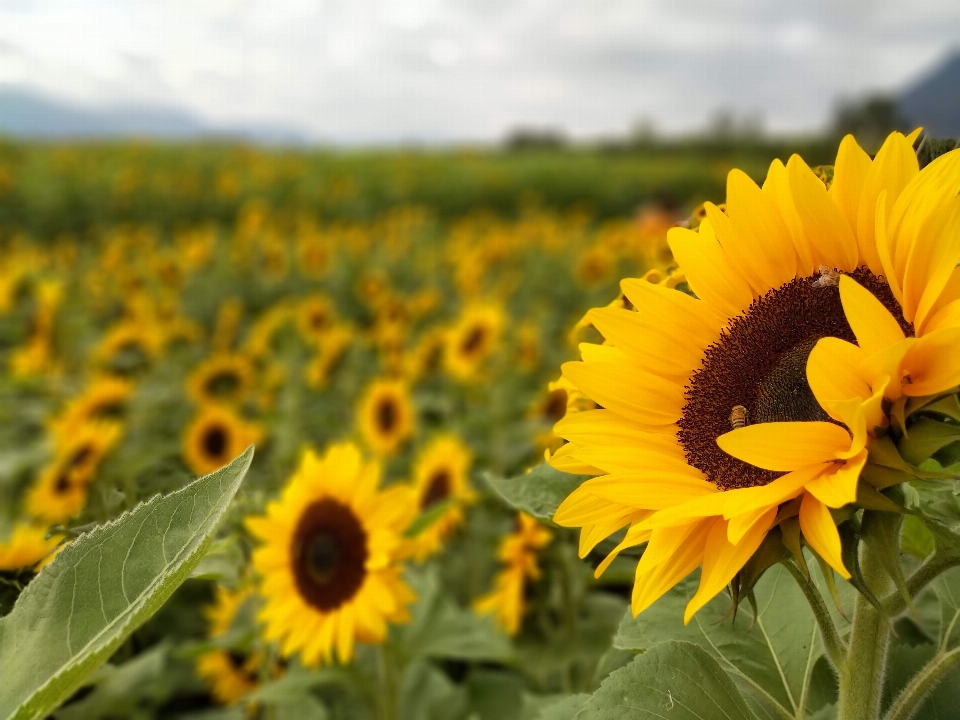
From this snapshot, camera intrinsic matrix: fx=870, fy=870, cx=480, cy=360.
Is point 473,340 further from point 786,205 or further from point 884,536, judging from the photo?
point 884,536

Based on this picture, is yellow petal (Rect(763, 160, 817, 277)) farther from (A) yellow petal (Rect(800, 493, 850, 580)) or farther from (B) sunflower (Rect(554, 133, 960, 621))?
(A) yellow petal (Rect(800, 493, 850, 580))

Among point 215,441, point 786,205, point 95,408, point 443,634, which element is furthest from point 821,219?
point 95,408

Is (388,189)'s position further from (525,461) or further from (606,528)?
(606,528)

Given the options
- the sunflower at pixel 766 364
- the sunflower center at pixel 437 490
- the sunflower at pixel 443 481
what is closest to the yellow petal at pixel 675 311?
the sunflower at pixel 766 364

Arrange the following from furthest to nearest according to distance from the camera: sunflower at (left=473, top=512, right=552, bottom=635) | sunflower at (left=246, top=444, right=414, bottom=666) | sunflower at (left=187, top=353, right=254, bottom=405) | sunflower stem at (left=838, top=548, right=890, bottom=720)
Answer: sunflower at (left=187, top=353, right=254, bottom=405), sunflower at (left=473, top=512, right=552, bottom=635), sunflower at (left=246, top=444, right=414, bottom=666), sunflower stem at (left=838, top=548, right=890, bottom=720)

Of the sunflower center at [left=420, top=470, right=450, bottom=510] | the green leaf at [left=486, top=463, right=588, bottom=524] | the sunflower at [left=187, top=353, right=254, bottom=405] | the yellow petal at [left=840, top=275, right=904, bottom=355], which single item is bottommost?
the sunflower center at [left=420, top=470, right=450, bottom=510]

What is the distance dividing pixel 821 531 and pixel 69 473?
2528 millimetres

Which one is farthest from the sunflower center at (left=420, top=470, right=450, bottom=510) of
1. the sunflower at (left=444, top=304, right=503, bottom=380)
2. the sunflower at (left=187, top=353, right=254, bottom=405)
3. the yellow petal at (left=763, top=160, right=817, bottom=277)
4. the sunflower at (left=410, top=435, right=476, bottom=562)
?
the yellow petal at (left=763, top=160, right=817, bottom=277)

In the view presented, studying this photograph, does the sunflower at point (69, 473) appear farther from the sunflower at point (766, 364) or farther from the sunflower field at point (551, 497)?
the sunflower at point (766, 364)

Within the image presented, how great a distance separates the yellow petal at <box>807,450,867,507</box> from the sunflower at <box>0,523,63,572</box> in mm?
920

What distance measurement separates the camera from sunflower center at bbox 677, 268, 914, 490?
2.57 ft

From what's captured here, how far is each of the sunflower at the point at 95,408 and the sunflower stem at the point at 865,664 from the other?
2913mm

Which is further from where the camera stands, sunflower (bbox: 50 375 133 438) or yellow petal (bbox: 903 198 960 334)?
sunflower (bbox: 50 375 133 438)

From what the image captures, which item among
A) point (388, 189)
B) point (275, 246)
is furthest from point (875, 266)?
point (388, 189)
